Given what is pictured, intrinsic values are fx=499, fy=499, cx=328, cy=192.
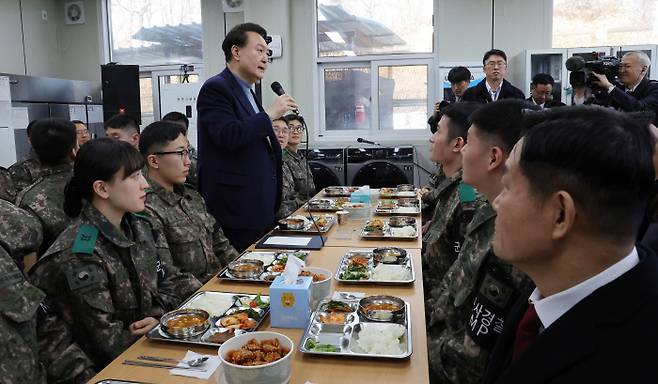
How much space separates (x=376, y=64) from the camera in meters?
6.59

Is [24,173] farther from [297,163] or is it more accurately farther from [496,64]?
[496,64]

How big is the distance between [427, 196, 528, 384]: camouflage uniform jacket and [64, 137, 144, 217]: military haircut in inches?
47.4

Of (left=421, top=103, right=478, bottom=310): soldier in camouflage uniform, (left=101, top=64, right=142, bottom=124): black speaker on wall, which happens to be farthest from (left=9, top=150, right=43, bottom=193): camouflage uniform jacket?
(left=421, top=103, right=478, bottom=310): soldier in camouflage uniform

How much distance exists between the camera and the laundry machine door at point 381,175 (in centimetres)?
602

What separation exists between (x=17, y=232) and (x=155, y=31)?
6210mm

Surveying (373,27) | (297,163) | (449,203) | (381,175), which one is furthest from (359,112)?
(449,203)

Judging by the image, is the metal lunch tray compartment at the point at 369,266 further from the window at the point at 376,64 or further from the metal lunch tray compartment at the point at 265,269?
the window at the point at 376,64

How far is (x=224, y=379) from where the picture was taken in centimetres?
115

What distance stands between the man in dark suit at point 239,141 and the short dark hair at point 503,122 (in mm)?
1116

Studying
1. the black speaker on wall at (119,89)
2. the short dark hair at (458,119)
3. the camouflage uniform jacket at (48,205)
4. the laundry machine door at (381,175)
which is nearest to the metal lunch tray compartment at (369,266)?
the short dark hair at (458,119)

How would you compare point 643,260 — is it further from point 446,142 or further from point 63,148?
point 63,148

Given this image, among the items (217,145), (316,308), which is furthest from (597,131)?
(217,145)

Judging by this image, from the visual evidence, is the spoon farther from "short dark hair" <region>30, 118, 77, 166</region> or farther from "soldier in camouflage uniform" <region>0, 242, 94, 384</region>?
"short dark hair" <region>30, 118, 77, 166</region>

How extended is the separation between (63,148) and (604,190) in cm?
277
